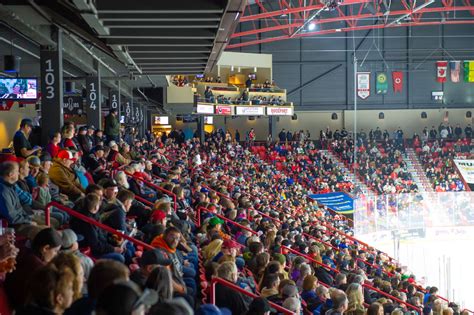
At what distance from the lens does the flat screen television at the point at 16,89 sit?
44.7ft

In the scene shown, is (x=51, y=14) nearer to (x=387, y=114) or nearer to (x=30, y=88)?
(x=30, y=88)

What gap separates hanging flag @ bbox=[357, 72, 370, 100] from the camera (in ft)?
133

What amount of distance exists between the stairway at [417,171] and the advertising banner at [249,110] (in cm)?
944

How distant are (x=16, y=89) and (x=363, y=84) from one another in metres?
29.6

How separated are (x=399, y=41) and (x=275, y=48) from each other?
7.69 m

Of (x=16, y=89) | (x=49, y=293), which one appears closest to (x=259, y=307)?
(x=49, y=293)

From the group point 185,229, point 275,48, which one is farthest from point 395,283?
point 275,48

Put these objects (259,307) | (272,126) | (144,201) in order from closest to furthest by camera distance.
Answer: (259,307)
(144,201)
(272,126)

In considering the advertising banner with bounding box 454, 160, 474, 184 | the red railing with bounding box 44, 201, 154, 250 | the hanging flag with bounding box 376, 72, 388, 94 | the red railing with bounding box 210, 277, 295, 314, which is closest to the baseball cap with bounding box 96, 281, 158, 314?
the red railing with bounding box 210, 277, 295, 314

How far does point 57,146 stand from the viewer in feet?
32.6

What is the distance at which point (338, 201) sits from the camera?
2898cm

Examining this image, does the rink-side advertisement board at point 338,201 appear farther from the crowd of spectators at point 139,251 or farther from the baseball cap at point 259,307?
the baseball cap at point 259,307

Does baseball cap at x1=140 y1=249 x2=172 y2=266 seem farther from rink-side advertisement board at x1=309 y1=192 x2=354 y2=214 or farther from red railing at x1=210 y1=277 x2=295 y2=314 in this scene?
rink-side advertisement board at x1=309 y1=192 x2=354 y2=214

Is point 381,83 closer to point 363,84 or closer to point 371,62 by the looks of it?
point 371,62
